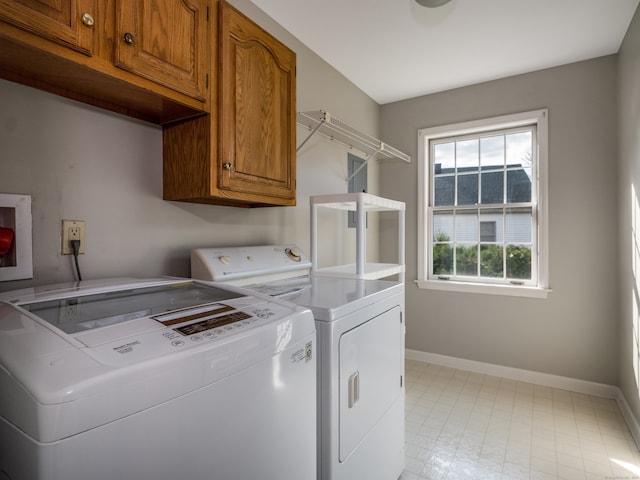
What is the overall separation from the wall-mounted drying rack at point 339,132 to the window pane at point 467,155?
1.51 feet

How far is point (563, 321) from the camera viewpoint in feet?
9.05

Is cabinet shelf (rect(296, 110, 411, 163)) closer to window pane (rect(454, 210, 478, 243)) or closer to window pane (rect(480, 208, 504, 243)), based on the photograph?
window pane (rect(454, 210, 478, 243))

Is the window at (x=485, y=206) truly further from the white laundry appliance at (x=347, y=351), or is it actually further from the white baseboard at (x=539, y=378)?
the white laundry appliance at (x=347, y=351)

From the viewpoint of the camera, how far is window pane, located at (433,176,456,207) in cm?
330

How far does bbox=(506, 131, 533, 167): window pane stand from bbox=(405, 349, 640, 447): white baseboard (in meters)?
1.75

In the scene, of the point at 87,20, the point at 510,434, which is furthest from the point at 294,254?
the point at 510,434

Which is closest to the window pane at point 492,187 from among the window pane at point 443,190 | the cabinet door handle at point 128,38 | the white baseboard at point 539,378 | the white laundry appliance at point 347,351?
the window pane at point 443,190

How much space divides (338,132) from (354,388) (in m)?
1.77

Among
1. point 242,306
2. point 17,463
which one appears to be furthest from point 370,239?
point 17,463

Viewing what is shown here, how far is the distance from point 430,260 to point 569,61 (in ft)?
6.28

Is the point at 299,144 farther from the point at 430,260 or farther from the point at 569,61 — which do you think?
the point at 569,61

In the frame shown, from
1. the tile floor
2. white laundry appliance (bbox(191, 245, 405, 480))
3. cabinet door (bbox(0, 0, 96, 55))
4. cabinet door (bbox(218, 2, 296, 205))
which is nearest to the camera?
cabinet door (bbox(0, 0, 96, 55))

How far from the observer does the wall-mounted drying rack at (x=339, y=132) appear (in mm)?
2055

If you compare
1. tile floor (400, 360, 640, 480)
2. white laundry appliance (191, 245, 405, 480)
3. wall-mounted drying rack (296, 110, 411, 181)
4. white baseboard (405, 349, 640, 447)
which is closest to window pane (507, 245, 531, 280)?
white baseboard (405, 349, 640, 447)
